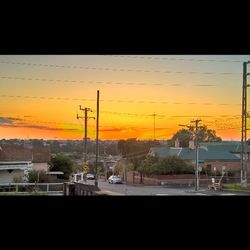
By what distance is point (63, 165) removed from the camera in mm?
14945

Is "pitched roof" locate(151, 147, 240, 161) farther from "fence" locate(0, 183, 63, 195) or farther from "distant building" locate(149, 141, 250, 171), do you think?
"fence" locate(0, 183, 63, 195)

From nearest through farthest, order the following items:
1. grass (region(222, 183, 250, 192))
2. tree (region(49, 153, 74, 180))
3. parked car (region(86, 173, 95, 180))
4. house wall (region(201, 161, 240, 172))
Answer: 1. grass (region(222, 183, 250, 192))
2. tree (region(49, 153, 74, 180))
3. parked car (region(86, 173, 95, 180))
4. house wall (region(201, 161, 240, 172))

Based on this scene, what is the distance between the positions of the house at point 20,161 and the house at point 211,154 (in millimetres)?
3618

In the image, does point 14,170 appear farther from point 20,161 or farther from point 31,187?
point 31,187

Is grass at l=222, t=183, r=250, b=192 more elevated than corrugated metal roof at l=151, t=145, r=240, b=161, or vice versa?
corrugated metal roof at l=151, t=145, r=240, b=161

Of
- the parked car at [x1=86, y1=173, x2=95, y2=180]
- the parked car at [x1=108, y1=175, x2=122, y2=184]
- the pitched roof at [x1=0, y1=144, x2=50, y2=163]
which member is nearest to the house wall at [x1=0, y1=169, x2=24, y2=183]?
the pitched roof at [x1=0, y1=144, x2=50, y2=163]

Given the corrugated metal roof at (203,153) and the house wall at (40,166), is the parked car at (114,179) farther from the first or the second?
the house wall at (40,166)

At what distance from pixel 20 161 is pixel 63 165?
139 cm

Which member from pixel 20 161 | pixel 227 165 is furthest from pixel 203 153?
pixel 20 161

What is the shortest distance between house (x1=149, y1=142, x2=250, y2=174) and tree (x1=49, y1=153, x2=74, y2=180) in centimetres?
273

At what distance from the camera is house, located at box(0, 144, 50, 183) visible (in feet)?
43.0

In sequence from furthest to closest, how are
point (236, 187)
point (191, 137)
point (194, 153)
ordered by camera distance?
point (194, 153) < point (191, 137) < point (236, 187)
